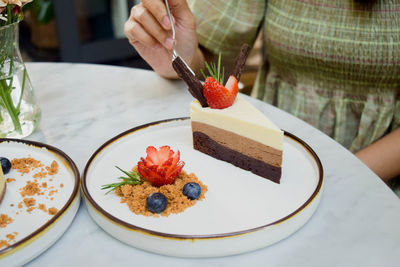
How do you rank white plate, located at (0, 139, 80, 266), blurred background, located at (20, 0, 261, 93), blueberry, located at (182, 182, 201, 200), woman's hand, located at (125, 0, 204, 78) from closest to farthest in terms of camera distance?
white plate, located at (0, 139, 80, 266) < blueberry, located at (182, 182, 201, 200) < woman's hand, located at (125, 0, 204, 78) < blurred background, located at (20, 0, 261, 93)

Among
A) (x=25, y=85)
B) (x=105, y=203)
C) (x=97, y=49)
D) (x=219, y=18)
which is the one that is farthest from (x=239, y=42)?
(x=97, y=49)

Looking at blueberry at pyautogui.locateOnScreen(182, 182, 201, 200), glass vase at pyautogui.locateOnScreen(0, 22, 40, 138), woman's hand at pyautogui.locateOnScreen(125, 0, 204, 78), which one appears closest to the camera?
blueberry at pyautogui.locateOnScreen(182, 182, 201, 200)

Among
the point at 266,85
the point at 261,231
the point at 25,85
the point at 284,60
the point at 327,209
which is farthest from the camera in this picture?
the point at 266,85

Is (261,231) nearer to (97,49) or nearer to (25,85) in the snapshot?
(25,85)

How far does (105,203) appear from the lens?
0.74 m

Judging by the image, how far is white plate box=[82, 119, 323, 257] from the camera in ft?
2.06

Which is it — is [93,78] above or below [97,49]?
above

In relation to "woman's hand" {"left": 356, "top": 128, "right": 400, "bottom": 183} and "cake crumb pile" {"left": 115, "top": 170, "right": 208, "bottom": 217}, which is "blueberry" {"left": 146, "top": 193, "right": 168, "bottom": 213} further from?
"woman's hand" {"left": 356, "top": 128, "right": 400, "bottom": 183}

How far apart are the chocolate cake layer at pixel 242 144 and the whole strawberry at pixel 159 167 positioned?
0.16 m

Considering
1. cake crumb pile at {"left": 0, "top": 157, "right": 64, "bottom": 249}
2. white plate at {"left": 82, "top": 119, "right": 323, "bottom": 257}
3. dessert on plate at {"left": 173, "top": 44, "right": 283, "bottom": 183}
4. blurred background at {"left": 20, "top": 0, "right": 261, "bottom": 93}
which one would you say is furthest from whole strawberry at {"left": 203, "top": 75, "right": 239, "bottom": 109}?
blurred background at {"left": 20, "top": 0, "right": 261, "bottom": 93}

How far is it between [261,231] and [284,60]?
755 mm

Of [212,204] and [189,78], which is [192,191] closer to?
[212,204]

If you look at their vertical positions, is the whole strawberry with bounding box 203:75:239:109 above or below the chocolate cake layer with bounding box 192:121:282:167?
above

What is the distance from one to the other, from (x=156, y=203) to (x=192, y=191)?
7 centimetres
